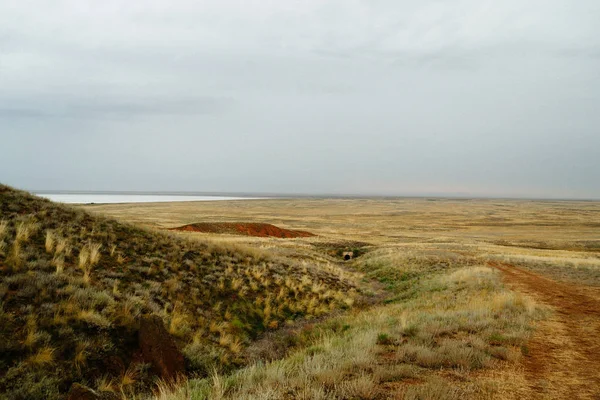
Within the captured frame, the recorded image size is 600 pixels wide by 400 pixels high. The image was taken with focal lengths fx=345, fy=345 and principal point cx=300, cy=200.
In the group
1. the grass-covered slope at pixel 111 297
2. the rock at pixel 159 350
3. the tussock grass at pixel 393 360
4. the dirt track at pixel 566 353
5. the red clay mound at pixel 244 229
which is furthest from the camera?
the red clay mound at pixel 244 229

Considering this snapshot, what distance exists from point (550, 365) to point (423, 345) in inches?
86.2

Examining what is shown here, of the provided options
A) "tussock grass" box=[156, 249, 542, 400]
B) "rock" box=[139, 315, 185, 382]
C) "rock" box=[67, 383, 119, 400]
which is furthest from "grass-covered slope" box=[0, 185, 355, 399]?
"tussock grass" box=[156, 249, 542, 400]

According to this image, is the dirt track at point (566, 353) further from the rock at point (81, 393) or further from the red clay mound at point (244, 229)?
the red clay mound at point (244, 229)

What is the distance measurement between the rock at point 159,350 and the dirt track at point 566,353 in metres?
6.39

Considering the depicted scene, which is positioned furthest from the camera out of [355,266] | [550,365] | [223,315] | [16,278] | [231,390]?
[355,266]

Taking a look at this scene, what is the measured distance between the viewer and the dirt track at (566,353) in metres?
5.29

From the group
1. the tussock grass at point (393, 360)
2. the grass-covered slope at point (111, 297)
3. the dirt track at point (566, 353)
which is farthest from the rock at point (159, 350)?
the dirt track at point (566, 353)

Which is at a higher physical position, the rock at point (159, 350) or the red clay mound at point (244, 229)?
the rock at point (159, 350)

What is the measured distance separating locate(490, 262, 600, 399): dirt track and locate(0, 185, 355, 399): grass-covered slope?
646 cm

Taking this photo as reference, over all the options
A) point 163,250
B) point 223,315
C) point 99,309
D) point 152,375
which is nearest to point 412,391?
point 152,375

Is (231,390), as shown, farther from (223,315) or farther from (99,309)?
(223,315)

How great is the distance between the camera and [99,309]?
26.1 feet

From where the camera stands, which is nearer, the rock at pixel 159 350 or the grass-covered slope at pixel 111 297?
the grass-covered slope at pixel 111 297

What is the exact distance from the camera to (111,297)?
8.68 meters
